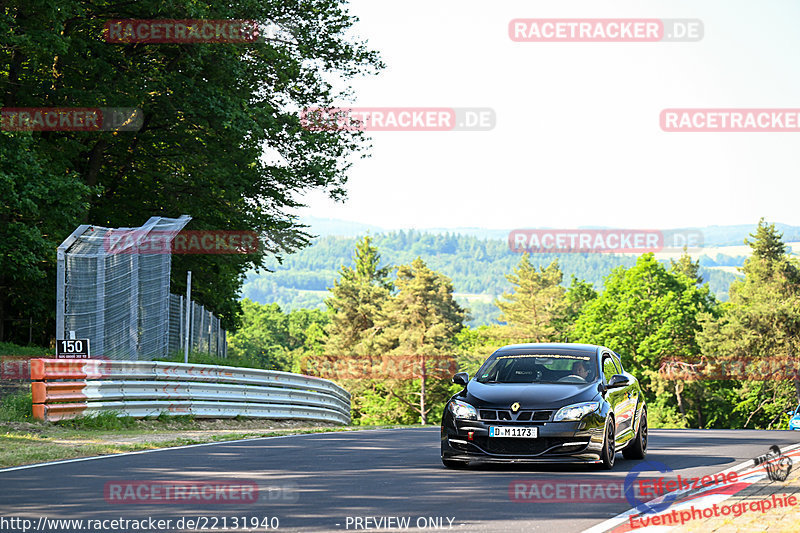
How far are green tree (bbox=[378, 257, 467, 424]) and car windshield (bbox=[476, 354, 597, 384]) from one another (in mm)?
81532

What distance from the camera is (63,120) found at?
26625 mm

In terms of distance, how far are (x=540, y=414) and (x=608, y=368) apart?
2.23 m

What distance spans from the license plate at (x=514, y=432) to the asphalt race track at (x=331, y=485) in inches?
16.1

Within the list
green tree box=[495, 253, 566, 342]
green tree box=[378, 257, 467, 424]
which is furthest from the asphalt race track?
green tree box=[495, 253, 566, 342]

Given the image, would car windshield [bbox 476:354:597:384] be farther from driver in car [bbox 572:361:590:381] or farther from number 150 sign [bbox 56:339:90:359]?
number 150 sign [bbox 56:339:90:359]

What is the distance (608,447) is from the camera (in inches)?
452

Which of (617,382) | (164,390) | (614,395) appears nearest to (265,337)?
(164,390)

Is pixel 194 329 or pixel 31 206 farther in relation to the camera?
pixel 194 329

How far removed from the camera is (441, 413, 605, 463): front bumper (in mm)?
10953

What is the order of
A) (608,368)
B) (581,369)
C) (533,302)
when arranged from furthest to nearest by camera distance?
(533,302), (608,368), (581,369)

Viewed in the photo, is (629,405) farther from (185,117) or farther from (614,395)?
(185,117)

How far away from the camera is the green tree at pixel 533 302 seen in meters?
106

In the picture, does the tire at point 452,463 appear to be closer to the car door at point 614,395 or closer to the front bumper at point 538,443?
the front bumper at point 538,443

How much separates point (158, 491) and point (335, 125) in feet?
78.9
